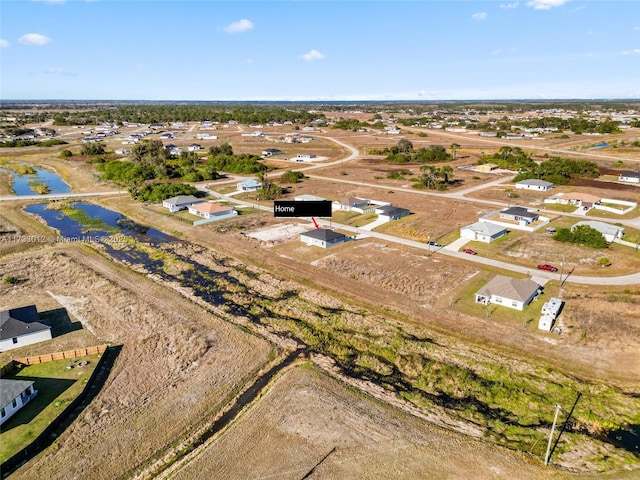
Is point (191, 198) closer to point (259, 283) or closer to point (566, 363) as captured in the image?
point (259, 283)

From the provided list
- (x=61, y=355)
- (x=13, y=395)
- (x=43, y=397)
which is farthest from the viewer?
(x=61, y=355)

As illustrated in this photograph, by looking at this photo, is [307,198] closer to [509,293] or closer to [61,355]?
[509,293]

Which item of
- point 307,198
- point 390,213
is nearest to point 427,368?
point 390,213

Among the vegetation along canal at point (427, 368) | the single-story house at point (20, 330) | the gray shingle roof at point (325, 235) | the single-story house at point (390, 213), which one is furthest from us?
the single-story house at point (390, 213)

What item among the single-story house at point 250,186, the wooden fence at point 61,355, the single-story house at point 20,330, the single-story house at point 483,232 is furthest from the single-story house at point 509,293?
the single-story house at point 250,186

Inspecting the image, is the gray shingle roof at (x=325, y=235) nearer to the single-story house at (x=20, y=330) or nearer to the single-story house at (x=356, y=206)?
the single-story house at (x=356, y=206)

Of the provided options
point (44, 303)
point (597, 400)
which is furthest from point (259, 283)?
point (597, 400)
